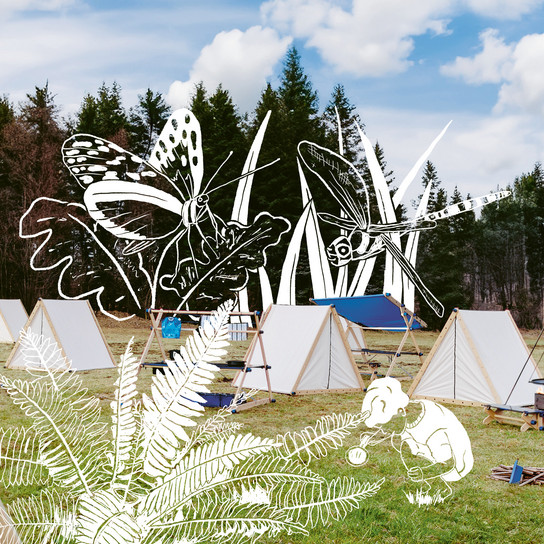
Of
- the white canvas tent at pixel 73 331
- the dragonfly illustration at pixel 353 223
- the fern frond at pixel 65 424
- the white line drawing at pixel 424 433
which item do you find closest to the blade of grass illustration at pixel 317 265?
the dragonfly illustration at pixel 353 223

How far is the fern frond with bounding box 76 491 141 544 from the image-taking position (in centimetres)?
48

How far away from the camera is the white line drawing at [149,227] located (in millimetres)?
26766

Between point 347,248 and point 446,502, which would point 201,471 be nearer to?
point 446,502

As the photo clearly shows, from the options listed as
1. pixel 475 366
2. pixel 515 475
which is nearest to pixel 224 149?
pixel 475 366

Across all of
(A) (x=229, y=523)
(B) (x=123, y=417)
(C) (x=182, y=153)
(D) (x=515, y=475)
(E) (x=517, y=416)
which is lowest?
(E) (x=517, y=416)

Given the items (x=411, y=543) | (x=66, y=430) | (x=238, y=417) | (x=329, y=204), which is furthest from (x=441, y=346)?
(x=329, y=204)

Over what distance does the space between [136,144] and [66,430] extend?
3486cm

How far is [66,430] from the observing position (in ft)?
1.83

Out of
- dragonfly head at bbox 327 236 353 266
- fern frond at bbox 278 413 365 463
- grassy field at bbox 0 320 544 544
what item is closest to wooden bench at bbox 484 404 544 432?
grassy field at bbox 0 320 544 544

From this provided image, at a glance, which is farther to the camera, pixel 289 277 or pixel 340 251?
pixel 340 251

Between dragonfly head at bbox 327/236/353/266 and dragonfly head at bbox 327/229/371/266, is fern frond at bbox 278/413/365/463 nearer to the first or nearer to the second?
dragonfly head at bbox 327/229/371/266

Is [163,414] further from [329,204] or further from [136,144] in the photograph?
[136,144]

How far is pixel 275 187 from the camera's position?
3075 cm

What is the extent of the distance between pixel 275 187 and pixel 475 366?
76.8ft
